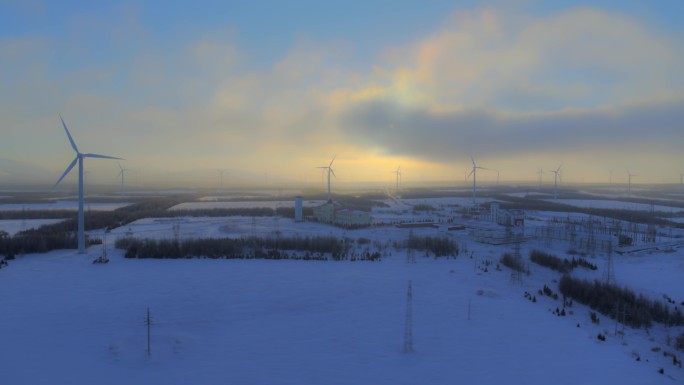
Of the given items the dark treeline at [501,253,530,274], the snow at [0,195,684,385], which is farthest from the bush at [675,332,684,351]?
the dark treeline at [501,253,530,274]

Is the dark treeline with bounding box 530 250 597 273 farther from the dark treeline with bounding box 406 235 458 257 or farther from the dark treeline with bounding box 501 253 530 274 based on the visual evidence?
the dark treeline with bounding box 406 235 458 257

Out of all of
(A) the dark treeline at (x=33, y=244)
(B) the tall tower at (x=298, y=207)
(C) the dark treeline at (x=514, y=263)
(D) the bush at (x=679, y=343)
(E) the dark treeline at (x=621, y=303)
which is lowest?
(D) the bush at (x=679, y=343)

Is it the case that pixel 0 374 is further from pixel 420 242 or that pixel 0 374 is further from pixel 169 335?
pixel 420 242

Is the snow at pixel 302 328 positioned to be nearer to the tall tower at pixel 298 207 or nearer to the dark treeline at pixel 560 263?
the dark treeline at pixel 560 263

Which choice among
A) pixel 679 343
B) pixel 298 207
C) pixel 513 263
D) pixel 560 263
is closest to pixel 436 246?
pixel 513 263

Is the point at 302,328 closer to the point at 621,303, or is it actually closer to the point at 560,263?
the point at 621,303

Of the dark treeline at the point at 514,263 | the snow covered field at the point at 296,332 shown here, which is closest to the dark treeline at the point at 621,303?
the snow covered field at the point at 296,332
